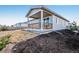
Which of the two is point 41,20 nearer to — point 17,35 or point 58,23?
point 58,23

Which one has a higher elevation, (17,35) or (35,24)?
(35,24)

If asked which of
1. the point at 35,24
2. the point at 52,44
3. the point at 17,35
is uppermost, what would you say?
the point at 35,24

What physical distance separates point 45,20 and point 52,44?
0.98 feet

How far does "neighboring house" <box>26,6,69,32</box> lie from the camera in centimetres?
322

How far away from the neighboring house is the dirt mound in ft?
0.25

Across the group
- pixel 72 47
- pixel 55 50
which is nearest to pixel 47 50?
pixel 55 50

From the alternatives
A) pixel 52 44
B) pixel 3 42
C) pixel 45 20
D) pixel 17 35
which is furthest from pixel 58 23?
pixel 3 42

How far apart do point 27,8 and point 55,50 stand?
60 centimetres

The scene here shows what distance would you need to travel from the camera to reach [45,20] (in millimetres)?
3244

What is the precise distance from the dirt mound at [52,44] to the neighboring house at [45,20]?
8cm

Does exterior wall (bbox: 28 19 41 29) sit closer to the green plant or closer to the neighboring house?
the neighboring house

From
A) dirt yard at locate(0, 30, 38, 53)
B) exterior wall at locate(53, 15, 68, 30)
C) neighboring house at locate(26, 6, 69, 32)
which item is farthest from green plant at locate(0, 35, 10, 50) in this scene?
exterior wall at locate(53, 15, 68, 30)

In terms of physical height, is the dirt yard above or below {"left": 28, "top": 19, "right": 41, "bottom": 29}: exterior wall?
below

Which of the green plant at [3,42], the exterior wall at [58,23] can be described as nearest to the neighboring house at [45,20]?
the exterior wall at [58,23]
